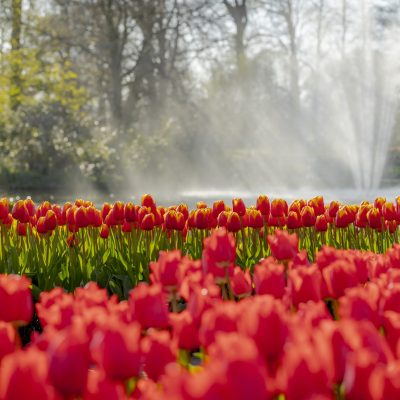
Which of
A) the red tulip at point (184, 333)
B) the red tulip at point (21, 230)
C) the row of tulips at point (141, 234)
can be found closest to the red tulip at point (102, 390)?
the red tulip at point (184, 333)

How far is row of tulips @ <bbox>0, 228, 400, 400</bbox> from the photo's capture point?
933 mm

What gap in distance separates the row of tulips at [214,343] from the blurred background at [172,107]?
1709cm

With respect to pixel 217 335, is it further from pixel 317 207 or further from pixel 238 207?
pixel 317 207

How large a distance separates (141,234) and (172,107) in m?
19.6

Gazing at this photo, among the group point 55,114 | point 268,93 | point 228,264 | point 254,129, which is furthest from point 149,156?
point 228,264

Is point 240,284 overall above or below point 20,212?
below

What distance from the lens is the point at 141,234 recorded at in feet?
15.6

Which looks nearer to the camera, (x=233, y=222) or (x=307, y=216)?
(x=233, y=222)

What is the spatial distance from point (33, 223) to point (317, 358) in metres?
3.74

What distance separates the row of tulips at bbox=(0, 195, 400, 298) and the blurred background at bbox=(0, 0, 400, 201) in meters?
14.2

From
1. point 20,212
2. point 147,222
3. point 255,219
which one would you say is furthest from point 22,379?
point 20,212

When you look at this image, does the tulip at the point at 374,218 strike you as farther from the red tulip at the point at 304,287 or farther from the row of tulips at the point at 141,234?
the red tulip at the point at 304,287

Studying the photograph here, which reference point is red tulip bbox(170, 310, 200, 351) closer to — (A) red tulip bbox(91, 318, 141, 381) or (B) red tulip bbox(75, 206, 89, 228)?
(A) red tulip bbox(91, 318, 141, 381)

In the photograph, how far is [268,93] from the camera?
3331 centimetres
